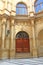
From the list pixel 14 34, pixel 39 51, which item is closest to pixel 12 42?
pixel 14 34

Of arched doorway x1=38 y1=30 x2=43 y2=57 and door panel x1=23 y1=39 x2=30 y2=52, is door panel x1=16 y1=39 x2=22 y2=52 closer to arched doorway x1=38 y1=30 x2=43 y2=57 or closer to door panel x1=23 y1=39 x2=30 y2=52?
door panel x1=23 y1=39 x2=30 y2=52

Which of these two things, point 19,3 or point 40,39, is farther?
point 19,3

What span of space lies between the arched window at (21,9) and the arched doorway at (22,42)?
280 centimetres

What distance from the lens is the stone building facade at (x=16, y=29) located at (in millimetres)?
15094

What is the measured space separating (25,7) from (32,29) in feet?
12.2

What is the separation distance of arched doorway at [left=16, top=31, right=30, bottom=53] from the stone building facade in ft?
0.99

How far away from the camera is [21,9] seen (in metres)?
17.5

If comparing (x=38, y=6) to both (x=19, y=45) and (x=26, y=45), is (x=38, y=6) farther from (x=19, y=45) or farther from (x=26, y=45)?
(x=19, y=45)

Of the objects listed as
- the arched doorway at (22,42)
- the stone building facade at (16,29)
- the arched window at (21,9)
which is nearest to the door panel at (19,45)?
the arched doorway at (22,42)

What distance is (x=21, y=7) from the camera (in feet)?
57.7

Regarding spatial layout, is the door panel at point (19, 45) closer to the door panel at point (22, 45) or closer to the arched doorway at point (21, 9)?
the door panel at point (22, 45)

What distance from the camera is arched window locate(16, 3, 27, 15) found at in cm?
1733

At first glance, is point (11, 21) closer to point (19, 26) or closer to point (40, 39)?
point (19, 26)

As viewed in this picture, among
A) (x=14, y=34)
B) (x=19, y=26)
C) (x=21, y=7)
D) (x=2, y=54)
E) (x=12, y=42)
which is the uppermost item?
(x=21, y=7)
